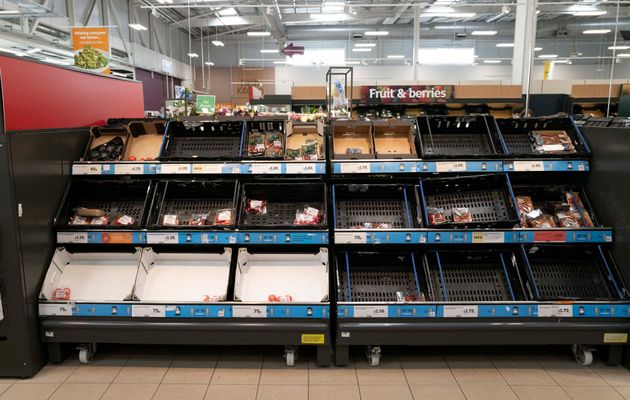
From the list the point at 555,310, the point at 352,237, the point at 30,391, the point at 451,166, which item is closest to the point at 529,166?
the point at 451,166

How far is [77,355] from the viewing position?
3.08 metres

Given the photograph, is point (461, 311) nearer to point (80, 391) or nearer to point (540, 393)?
point (540, 393)

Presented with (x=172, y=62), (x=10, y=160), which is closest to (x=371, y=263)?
(x=10, y=160)

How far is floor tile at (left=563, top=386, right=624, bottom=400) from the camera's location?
258cm

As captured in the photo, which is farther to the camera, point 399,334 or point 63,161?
point 63,161

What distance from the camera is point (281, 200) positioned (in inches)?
129

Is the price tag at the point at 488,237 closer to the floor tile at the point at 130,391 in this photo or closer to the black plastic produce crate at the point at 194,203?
the black plastic produce crate at the point at 194,203

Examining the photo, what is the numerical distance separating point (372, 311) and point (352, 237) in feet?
1.63

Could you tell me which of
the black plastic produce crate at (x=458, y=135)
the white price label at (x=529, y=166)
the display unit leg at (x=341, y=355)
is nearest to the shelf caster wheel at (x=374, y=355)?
the display unit leg at (x=341, y=355)

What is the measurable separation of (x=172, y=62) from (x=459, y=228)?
1847 centimetres

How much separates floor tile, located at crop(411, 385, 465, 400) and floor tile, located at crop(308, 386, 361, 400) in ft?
1.17

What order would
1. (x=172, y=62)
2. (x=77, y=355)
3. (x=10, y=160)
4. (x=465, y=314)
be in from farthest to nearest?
1. (x=172, y=62)
2. (x=77, y=355)
3. (x=465, y=314)
4. (x=10, y=160)

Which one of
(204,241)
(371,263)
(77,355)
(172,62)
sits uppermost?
(172,62)

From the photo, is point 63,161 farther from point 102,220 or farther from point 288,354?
point 288,354
